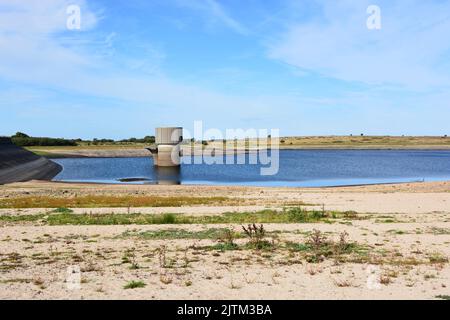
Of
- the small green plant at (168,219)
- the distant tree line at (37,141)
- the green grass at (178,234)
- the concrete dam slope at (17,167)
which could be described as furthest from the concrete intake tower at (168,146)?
the distant tree line at (37,141)

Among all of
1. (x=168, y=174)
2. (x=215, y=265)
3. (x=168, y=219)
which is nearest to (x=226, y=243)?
(x=215, y=265)

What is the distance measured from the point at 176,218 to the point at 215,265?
10400mm

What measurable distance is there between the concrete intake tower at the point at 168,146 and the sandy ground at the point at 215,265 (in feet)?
249

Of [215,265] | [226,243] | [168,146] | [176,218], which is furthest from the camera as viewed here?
[168,146]

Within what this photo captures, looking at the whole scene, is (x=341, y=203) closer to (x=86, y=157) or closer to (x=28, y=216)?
(x=28, y=216)

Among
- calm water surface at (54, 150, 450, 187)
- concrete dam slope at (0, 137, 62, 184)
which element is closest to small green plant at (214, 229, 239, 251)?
calm water surface at (54, 150, 450, 187)

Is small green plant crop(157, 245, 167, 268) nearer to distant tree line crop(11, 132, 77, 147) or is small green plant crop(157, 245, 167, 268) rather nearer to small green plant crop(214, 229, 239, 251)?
small green plant crop(214, 229, 239, 251)

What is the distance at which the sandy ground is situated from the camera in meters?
10.8

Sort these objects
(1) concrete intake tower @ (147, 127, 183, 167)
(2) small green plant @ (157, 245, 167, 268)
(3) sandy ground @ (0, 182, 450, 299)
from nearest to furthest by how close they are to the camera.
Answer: (3) sandy ground @ (0, 182, 450, 299) < (2) small green plant @ (157, 245, 167, 268) < (1) concrete intake tower @ (147, 127, 183, 167)

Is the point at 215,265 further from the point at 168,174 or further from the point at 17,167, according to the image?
the point at 17,167

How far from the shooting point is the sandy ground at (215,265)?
35.4 feet

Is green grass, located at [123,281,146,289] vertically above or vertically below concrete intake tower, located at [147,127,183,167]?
below

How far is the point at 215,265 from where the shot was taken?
44.6 ft

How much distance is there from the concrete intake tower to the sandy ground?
249 ft
